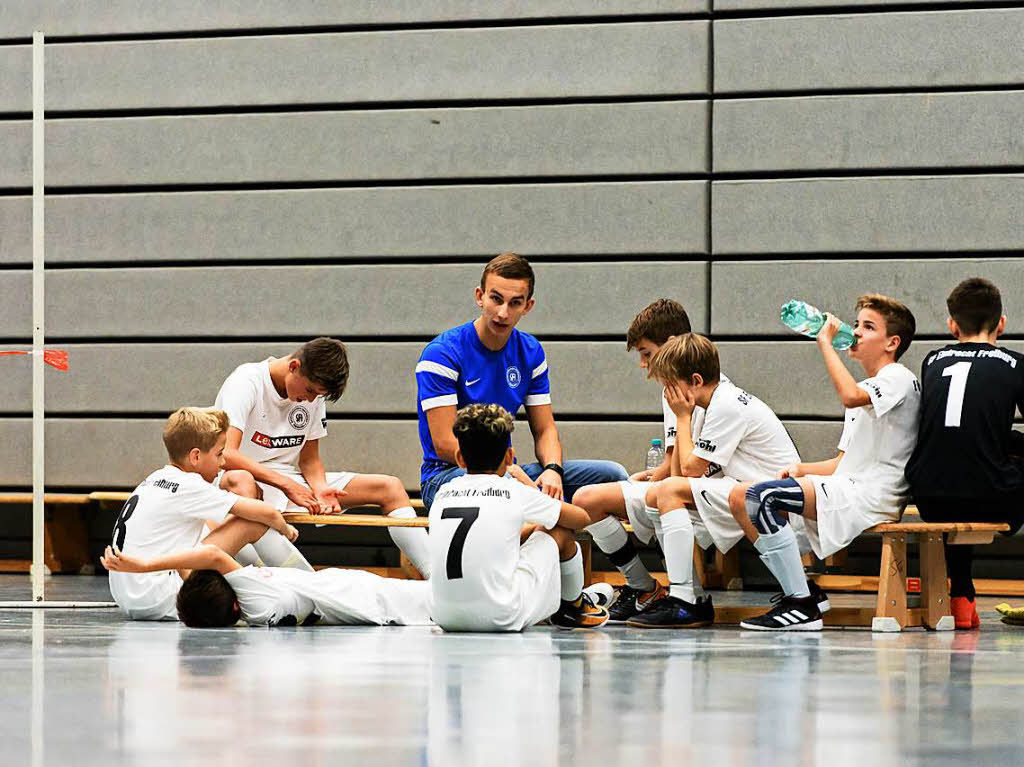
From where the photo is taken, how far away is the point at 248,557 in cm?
585

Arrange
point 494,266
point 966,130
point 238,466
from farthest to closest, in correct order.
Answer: point 966,130
point 238,466
point 494,266

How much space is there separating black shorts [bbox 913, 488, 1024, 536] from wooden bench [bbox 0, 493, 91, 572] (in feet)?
15.6

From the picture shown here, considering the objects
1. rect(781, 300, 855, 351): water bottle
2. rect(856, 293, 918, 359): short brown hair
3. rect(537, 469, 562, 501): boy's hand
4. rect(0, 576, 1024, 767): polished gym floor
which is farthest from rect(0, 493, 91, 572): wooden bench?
rect(856, 293, 918, 359): short brown hair

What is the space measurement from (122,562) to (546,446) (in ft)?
5.64

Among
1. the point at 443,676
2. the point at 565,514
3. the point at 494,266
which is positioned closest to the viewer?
the point at 443,676

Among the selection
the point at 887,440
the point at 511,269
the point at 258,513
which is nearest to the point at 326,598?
the point at 258,513

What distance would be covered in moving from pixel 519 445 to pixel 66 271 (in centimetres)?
282

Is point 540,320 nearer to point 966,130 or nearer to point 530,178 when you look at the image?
point 530,178

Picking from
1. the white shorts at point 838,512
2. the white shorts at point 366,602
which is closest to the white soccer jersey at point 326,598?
the white shorts at point 366,602

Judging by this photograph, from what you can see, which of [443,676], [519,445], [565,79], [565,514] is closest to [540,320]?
[519,445]

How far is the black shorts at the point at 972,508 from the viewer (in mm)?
5301

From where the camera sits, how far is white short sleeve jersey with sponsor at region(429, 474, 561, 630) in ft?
15.9

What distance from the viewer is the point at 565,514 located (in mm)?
5168

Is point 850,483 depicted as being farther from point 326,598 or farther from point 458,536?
point 326,598
